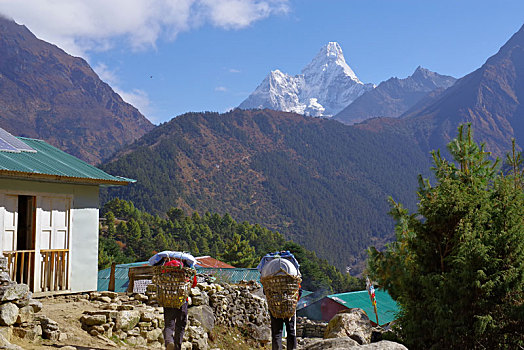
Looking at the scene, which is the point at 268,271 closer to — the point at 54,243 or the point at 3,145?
the point at 54,243

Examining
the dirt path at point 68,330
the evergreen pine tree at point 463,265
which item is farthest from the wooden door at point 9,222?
the evergreen pine tree at point 463,265

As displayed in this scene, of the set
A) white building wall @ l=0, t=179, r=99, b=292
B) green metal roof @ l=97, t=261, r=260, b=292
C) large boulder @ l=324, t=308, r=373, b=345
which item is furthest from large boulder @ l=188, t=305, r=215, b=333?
green metal roof @ l=97, t=261, r=260, b=292

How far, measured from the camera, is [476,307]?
7.71m

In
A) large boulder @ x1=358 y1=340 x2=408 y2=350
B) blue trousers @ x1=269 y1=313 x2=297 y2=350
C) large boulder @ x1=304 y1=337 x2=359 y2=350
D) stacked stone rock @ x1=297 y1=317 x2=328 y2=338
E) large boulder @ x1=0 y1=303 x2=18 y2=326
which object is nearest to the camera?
large boulder @ x1=358 y1=340 x2=408 y2=350

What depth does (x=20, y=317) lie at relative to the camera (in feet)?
27.4

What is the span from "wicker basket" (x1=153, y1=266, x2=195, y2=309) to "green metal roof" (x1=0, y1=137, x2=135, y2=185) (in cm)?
391

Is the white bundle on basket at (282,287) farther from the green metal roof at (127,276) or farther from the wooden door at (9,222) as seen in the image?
the green metal roof at (127,276)

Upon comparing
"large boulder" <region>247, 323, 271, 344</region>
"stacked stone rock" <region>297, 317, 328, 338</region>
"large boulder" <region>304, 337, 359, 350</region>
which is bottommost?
"stacked stone rock" <region>297, 317, 328, 338</region>

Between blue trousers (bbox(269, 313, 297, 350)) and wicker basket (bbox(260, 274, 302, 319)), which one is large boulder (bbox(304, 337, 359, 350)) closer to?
wicker basket (bbox(260, 274, 302, 319))

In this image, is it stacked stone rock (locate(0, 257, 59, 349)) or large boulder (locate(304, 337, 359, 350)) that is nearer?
large boulder (locate(304, 337, 359, 350))

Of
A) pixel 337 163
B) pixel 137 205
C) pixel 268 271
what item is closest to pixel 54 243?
pixel 268 271

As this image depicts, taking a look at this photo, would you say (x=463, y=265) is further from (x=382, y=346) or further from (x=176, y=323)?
(x=176, y=323)

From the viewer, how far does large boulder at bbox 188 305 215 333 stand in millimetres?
11742

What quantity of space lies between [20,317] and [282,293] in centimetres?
426
